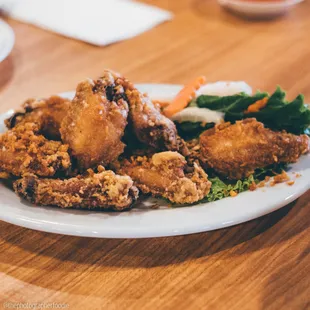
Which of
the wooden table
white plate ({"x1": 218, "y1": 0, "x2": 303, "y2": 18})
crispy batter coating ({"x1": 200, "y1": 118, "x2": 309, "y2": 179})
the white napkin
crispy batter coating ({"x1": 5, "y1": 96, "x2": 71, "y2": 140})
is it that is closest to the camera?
the wooden table

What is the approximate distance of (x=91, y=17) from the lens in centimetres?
359

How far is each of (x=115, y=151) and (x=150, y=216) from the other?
1.02ft

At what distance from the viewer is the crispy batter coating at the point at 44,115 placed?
1.82m

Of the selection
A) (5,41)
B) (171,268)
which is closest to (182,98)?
(171,268)

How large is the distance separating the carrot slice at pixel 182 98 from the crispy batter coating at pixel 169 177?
0.44 meters

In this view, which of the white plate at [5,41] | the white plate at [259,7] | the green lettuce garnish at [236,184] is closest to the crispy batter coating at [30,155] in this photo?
the green lettuce garnish at [236,184]

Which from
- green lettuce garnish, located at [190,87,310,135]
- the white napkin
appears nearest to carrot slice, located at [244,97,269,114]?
green lettuce garnish, located at [190,87,310,135]

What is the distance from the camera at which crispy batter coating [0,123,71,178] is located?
160cm

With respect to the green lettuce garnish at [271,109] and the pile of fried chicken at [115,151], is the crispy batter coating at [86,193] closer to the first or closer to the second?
the pile of fried chicken at [115,151]

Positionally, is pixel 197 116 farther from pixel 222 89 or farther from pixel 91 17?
pixel 91 17

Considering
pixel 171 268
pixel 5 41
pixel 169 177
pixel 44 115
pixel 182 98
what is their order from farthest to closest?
pixel 5 41, pixel 182 98, pixel 44 115, pixel 169 177, pixel 171 268

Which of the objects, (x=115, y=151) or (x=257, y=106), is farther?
(x=257, y=106)

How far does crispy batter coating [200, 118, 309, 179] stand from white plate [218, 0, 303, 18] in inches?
83.5

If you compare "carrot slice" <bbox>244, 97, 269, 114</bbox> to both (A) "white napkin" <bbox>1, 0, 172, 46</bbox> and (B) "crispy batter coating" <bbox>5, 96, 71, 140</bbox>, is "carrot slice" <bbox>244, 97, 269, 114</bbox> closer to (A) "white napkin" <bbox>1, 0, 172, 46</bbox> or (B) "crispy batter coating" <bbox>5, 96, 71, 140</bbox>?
(B) "crispy batter coating" <bbox>5, 96, 71, 140</bbox>
